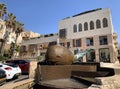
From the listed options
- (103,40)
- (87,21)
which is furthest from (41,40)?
(103,40)

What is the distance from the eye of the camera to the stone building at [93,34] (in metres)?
30.2

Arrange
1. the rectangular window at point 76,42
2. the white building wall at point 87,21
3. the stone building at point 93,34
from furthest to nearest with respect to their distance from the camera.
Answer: the rectangular window at point 76,42 < the white building wall at point 87,21 < the stone building at point 93,34

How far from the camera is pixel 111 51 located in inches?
1145

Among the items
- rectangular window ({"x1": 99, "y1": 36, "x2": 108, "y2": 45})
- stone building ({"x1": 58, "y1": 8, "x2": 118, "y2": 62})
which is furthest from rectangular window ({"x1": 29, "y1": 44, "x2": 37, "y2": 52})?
rectangular window ({"x1": 99, "y1": 36, "x2": 108, "y2": 45})

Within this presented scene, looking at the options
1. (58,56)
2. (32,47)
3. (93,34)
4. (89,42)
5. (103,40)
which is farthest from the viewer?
(32,47)

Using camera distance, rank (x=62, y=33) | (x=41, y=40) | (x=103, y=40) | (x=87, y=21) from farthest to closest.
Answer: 1. (x=41, y=40)
2. (x=62, y=33)
3. (x=87, y=21)
4. (x=103, y=40)

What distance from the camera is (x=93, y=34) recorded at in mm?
32125

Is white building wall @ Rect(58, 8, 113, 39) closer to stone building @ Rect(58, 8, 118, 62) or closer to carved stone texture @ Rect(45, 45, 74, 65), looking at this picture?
stone building @ Rect(58, 8, 118, 62)

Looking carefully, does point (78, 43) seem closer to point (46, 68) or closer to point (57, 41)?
point (57, 41)

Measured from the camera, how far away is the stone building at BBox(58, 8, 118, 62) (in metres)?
30.2

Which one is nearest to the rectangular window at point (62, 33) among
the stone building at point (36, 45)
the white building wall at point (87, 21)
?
the white building wall at point (87, 21)

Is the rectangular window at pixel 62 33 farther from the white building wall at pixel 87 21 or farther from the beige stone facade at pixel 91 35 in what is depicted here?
the white building wall at pixel 87 21

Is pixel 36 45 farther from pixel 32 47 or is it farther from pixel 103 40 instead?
pixel 103 40

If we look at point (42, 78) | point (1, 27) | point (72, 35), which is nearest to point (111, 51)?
point (72, 35)
